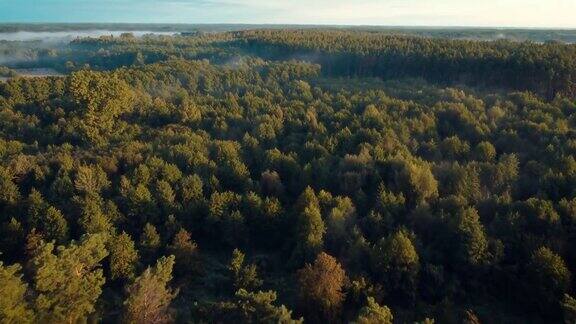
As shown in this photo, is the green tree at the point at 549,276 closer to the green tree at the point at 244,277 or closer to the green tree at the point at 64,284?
the green tree at the point at 244,277

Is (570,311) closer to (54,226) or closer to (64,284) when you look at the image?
(64,284)

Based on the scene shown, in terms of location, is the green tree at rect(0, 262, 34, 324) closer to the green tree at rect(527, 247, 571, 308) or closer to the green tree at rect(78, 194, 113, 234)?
the green tree at rect(78, 194, 113, 234)

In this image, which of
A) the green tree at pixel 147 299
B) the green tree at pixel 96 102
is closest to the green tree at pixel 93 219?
the green tree at pixel 147 299

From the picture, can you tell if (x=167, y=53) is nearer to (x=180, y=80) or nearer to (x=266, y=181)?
(x=180, y=80)

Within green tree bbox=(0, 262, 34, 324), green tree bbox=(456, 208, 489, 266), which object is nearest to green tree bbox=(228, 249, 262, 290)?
green tree bbox=(0, 262, 34, 324)

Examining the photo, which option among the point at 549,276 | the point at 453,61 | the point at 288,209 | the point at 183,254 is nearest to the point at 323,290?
the point at 183,254

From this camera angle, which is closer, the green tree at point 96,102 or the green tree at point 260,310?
the green tree at point 260,310
